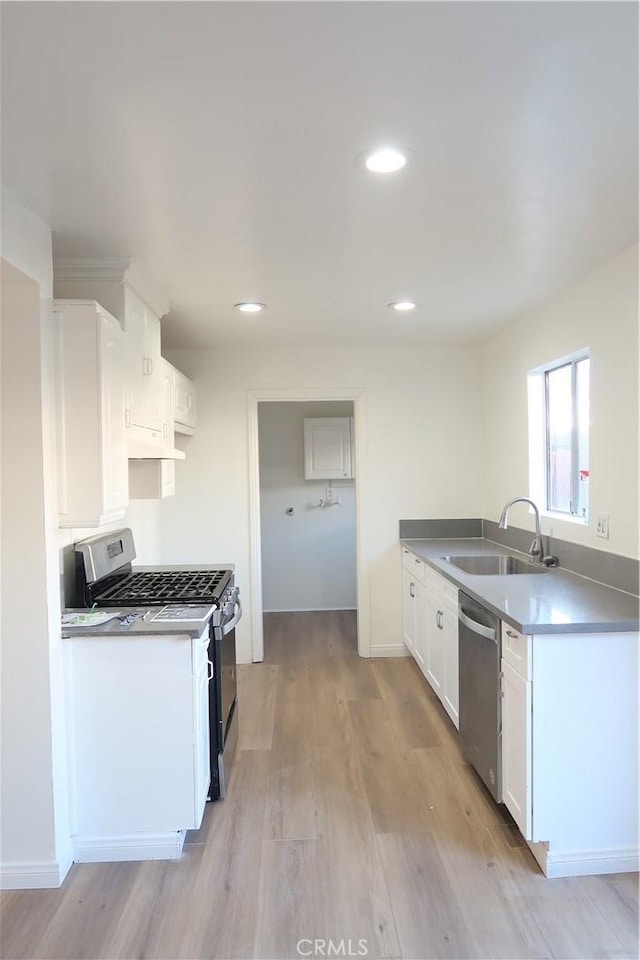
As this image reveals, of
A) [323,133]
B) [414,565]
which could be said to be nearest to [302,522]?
[414,565]

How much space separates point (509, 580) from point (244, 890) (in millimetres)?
1676

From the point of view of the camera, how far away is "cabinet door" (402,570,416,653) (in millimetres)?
3973

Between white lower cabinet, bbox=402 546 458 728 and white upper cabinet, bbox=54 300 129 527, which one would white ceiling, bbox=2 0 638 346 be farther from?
white lower cabinet, bbox=402 546 458 728

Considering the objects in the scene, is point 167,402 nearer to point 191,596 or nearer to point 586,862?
point 191,596

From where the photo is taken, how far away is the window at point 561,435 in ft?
9.93

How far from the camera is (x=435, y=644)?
11.0 ft

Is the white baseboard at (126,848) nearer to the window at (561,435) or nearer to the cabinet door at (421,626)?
the cabinet door at (421,626)

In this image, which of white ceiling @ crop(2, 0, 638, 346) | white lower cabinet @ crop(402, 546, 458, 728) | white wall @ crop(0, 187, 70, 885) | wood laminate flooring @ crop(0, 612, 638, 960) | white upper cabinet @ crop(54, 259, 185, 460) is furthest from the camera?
white lower cabinet @ crop(402, 546, 458, 728)

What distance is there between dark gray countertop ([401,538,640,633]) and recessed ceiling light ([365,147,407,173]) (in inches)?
60.8

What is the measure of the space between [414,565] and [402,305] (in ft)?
5.69

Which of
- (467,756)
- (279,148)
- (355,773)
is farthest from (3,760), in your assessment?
(279,148)

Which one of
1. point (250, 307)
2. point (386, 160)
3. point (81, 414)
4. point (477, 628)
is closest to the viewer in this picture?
point (386, 160)

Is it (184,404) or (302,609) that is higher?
(184,404)

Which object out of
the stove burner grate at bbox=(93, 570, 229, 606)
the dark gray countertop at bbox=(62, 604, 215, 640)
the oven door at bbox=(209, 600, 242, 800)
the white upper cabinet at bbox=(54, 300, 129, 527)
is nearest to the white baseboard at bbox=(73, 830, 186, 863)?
the oven door at bbox=(209, 600, 242, 800)
